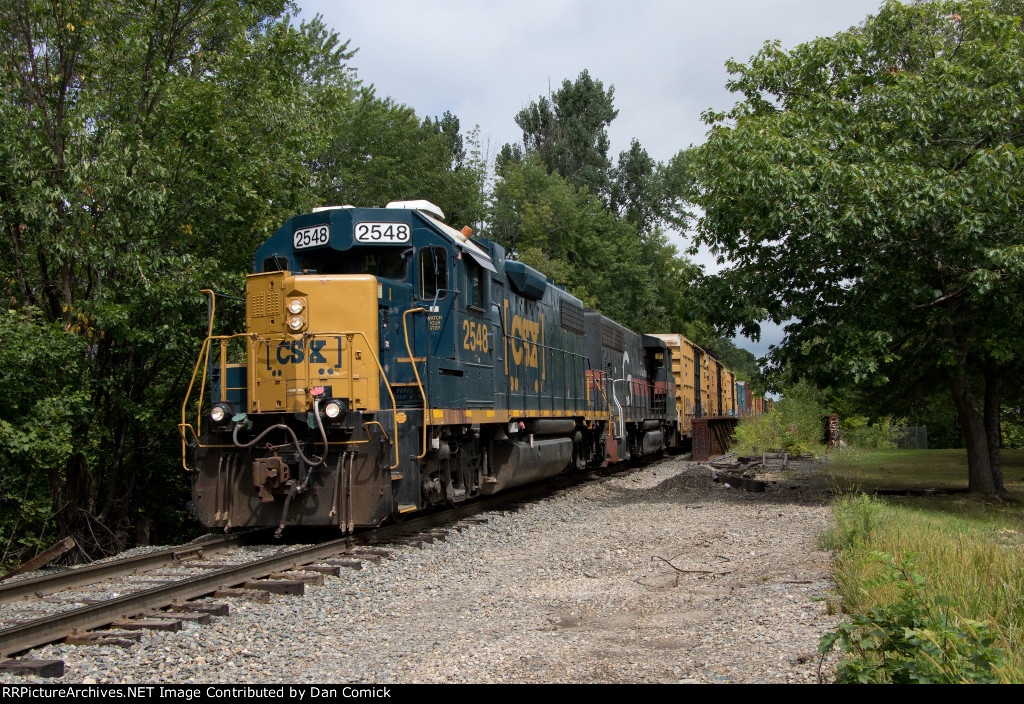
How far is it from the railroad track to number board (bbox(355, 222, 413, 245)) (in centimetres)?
337

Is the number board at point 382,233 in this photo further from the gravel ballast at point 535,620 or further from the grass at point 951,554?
the grass at point 951,554

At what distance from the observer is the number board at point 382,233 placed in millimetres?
9602

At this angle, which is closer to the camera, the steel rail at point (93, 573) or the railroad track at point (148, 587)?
the railroad track at point (148, 587)

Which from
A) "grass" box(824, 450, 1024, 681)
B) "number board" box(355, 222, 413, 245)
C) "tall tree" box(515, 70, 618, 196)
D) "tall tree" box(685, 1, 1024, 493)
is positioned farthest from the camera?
"tall tree" box(515, 70, 618, 196)

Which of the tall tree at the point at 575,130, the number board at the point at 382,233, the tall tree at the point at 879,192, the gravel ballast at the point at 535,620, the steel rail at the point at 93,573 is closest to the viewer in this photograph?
the gravel ballast at the point at 535,620

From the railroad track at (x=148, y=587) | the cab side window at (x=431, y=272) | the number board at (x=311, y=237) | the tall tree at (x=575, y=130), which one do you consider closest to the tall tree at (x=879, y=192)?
the cab side window at (x=431, y=272)

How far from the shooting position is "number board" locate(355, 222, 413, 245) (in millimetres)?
9602

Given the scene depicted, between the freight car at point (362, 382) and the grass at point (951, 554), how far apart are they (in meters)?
4.41

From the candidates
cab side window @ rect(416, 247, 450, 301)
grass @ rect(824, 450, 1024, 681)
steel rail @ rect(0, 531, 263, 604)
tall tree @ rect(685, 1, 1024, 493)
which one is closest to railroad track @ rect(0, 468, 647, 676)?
steel rail @ rect(0, 531, 263, 604)

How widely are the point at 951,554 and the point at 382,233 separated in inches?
259

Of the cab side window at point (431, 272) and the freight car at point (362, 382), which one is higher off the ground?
the cab side window at point (431, 272)

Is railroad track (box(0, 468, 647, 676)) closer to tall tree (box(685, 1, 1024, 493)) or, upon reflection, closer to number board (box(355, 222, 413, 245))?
number board (box(355, 222, 413, 245))

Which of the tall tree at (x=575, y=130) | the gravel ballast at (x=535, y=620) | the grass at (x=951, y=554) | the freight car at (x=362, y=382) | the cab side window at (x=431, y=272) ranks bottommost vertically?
the gravel ballast at (x=535, y=620)

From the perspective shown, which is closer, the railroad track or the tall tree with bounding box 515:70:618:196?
the railroad track
